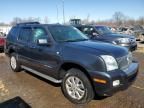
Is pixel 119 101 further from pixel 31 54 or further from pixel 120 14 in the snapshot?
pixel 120 14

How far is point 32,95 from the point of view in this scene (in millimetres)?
5352

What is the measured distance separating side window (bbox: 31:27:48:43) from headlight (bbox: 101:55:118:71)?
1961 mm

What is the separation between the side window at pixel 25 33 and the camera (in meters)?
6.60

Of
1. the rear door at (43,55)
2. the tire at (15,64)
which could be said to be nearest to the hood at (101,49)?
the rear door at (43,55)

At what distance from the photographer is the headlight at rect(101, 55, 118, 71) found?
421 cm

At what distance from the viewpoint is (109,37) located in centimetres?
1092

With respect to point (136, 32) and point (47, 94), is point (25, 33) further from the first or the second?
point (136, 32)

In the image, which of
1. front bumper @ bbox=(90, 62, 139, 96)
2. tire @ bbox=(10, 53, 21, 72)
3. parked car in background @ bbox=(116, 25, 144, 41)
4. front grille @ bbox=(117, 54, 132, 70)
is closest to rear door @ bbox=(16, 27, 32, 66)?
tire @ bbox=(10, 53, 21, 72)

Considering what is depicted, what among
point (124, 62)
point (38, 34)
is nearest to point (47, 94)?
point (38, 34)

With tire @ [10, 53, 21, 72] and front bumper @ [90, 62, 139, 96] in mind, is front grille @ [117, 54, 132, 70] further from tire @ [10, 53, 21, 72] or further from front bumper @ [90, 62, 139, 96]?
tire @ [10, 53, 21, 72]

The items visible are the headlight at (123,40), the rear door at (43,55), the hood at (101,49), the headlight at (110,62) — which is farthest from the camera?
the headlight at (123,40)

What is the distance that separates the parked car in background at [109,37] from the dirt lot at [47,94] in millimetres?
3747

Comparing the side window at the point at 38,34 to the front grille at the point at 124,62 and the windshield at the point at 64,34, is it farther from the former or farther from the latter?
the front grille at the point at 124,62

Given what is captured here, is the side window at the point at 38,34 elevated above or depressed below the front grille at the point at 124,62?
above
